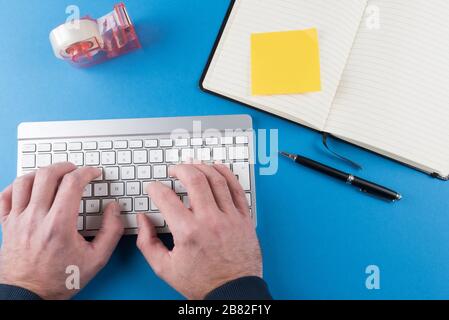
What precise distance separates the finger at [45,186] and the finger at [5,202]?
2.4 inches

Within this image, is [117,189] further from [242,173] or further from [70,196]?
[242,173]

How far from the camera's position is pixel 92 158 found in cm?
68

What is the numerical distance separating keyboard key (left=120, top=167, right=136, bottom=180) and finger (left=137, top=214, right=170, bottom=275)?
0.23ft

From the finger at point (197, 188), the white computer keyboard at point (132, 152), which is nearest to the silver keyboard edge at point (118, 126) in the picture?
the white computer keyboard at point (132, 152)

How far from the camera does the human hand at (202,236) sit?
1.96ft

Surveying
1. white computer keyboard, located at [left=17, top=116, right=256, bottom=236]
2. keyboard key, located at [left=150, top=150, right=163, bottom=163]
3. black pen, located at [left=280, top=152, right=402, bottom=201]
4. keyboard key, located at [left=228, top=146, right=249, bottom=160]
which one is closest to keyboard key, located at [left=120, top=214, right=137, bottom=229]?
white computer keyboard, located at [left=17, top=116, right=256, bottom=236]

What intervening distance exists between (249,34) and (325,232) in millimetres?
413

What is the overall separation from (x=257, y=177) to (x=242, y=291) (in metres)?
0.23

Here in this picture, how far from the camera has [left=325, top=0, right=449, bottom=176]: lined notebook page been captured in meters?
0.70

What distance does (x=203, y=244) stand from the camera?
60cm

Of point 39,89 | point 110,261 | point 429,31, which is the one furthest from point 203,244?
point 429,31

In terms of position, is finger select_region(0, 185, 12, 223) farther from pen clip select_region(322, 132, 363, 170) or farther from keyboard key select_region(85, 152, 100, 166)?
pen clip select_region(322, 132, 363, 170)

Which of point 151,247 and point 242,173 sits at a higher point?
point 242,173

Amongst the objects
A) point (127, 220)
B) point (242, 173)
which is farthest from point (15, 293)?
point (242, 173)
